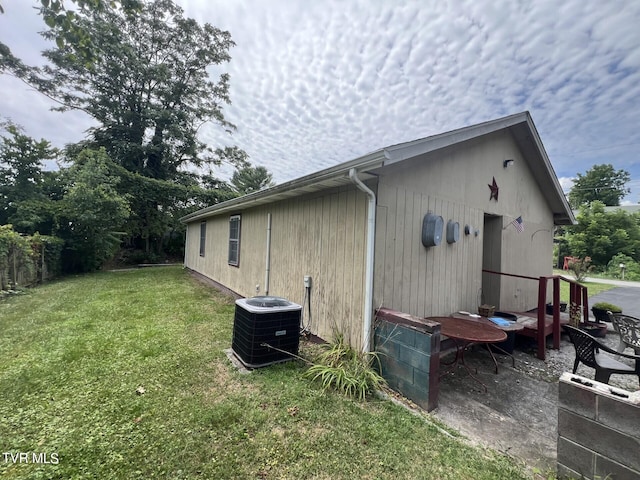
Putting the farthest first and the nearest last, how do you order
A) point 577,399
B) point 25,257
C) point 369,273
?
point 25,257, point 369,273, point 577,399

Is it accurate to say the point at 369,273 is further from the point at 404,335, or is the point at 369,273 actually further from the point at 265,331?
the point at 265,331

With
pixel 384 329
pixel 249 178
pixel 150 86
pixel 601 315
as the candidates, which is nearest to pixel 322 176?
pixel 384 329

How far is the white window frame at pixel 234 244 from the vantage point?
7.54 m

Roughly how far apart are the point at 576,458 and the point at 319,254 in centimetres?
327

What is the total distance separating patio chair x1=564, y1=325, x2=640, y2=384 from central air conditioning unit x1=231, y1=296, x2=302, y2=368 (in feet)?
10.8

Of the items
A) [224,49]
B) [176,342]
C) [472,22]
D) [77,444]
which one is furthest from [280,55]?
[224,49]

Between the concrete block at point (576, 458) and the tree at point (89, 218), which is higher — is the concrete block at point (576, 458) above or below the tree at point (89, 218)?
below

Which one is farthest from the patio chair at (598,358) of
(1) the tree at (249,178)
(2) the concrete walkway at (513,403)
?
(1) the tree at (249,178)

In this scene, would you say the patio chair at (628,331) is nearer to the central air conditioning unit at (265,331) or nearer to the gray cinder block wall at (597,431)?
the gray cinder block wall at (597,431)

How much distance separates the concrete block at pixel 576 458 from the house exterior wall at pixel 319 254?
6.37ft

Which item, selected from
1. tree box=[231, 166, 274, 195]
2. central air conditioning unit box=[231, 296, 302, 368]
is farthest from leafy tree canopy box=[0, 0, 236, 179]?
central air conditioning unit box=[231, 296, 302, 368]

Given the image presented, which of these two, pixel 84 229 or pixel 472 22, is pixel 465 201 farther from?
pixel 84 229

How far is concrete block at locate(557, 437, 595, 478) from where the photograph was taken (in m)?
1.78

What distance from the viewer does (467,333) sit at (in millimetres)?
3270
